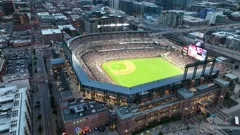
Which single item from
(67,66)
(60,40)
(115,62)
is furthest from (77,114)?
(60,40)

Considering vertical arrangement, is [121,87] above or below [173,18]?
below

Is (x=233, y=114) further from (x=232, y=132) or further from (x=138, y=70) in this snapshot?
(x=138, y=70)

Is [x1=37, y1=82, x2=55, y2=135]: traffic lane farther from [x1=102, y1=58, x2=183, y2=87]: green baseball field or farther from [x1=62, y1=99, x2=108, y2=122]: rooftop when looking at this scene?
[x1=102, y1=58, x2=183, y2=87]: green baseball field

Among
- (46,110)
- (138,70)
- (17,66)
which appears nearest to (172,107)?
(138,70)

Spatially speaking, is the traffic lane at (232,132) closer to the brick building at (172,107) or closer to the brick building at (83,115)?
the brick building at (172,107)

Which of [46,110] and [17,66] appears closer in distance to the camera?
[46,110]

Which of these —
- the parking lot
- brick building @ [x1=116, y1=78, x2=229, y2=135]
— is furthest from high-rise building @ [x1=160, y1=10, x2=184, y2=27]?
the parking lot

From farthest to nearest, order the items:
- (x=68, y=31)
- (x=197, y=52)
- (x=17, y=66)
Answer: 1. (x=68, y=31)
2. (x=17, y=66)
3. (x=197, y=52)
